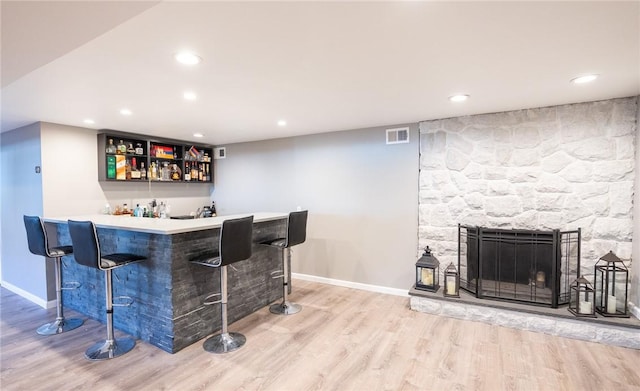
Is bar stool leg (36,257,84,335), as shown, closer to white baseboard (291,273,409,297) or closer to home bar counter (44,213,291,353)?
home bar counter (44,213,291,353)

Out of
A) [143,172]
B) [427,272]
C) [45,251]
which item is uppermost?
[143,172]

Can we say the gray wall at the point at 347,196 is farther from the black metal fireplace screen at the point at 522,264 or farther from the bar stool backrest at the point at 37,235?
the bar stool backrest at the point at 37,235

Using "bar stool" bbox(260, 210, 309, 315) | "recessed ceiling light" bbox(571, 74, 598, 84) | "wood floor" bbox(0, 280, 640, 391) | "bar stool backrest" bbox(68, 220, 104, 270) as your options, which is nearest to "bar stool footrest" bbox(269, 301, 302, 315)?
"bar stool" bbox(260, 210, 309, 315)

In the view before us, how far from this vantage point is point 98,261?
2297 millimetres

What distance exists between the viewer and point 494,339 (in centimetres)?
271

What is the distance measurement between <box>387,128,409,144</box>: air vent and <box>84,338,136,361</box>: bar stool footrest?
3473 mm

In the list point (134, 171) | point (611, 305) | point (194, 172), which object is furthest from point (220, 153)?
point (611, 305)

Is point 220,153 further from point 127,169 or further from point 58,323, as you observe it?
point 58,323

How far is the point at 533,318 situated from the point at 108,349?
3.80 m

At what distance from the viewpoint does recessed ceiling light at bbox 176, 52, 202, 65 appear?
1807 mm

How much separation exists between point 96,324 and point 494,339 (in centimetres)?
388

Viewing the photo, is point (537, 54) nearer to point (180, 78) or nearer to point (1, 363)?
point (180, 78)

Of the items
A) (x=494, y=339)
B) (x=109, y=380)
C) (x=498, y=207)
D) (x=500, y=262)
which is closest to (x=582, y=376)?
(x=494, y=339)

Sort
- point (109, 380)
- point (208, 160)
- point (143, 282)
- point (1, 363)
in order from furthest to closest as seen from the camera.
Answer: point (208, 160)
point (143, 282)
point (1, 363)
point (109, 380)
